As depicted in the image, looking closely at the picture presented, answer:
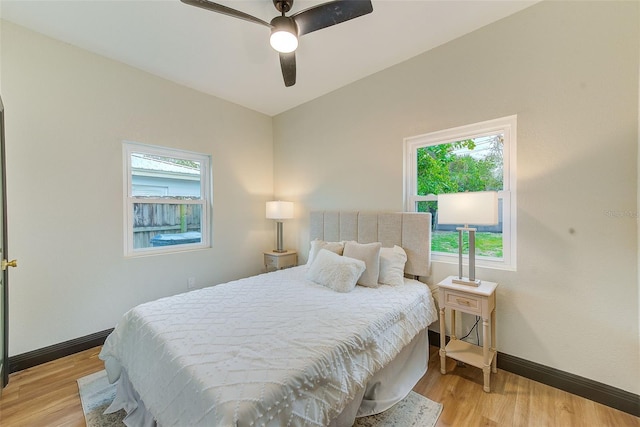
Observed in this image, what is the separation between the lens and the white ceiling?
1.90m

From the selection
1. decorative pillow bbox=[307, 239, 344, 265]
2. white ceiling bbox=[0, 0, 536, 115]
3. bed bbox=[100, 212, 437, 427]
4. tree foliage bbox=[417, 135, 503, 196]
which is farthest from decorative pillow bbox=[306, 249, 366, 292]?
white ceiling bbox=[0, 0, 536, 115]

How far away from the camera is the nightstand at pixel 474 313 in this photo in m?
1.83

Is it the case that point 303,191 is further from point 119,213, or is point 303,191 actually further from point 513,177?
point 513,177

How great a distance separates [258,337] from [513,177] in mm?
2218

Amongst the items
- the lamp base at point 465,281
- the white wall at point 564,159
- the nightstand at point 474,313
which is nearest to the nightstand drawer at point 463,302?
the nightstand at point 474,313

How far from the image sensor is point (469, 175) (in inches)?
91.4

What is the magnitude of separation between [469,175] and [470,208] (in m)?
0.58

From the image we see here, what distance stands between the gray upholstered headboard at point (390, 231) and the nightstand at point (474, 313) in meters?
0.37

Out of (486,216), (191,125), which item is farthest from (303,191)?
(486,216)

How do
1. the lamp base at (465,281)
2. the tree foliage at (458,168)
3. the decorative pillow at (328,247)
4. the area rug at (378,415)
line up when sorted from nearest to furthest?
the area rug at (378,415) → the lamp base at (465,281) → the tree foliage at (458,168) → the decorative pillow at (328,247)

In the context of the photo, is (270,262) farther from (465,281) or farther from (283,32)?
(283,32)

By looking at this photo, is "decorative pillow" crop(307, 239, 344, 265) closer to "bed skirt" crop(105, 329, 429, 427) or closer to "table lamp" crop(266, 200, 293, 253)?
"table lamp" crop(266, 200, 293, 253)

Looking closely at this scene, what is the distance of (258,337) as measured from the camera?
1377mm

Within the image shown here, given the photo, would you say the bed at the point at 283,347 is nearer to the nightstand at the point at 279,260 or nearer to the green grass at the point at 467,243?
the green grass at the point at 467,243
